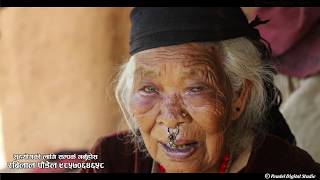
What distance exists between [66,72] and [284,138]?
1.02 m

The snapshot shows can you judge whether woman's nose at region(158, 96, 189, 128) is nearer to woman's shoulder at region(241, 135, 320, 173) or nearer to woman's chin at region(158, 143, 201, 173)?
woman's chin at region(158, 143, 201, 173)

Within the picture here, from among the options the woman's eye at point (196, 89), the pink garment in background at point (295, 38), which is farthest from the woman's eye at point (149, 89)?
the pink garment in background at point (295, 38)

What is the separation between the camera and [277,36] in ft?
9.53

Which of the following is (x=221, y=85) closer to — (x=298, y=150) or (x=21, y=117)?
(x=298, y=150)

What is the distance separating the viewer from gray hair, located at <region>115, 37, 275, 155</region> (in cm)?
265

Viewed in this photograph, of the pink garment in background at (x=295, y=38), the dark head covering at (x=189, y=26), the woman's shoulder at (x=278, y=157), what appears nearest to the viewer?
the dark head covering at (x=189, y=26)

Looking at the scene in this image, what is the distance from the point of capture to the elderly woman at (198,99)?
2.64 meters

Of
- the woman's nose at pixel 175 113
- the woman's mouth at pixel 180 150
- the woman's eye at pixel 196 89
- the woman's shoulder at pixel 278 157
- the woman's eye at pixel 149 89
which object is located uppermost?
the woman's eye at pixel 149 89

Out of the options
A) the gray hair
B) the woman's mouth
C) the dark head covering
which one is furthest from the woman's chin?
the dark head covering

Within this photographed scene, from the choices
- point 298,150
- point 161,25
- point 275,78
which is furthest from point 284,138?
point 161,25

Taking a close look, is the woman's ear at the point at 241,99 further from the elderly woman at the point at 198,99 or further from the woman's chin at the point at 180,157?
the woman's chin at the point at 180,157

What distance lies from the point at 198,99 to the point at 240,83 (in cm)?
19

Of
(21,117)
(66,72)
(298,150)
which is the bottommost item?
(298,150)

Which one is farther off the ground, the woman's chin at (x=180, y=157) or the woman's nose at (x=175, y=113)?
the woman's nose at (x=175, y=113)
